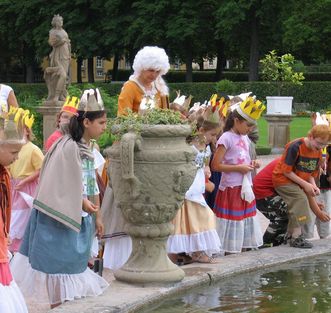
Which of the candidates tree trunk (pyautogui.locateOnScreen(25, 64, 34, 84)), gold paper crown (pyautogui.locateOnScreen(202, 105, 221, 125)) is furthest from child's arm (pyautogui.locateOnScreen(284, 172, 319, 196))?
tree trunk (pyautogui.locateOnScreen(25, 64, 34, 84))

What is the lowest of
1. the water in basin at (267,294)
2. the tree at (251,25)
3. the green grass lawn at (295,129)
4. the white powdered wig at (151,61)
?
the green grass lawn at (295,129)

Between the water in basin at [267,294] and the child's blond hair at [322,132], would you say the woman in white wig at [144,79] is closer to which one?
the child's blond hair at [322,132]

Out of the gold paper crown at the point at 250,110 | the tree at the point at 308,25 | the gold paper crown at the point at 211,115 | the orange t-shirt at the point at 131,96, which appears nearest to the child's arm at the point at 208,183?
the gold paper crown at the point at 211,115

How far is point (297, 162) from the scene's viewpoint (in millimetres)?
7945

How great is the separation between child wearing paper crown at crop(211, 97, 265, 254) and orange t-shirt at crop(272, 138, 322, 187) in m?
0.27

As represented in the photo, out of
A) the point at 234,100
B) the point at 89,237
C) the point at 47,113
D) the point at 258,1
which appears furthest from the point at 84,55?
the point at 89,237

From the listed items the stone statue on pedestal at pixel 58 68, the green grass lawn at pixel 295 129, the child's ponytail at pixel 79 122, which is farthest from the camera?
the green grass lawn at pixel 295 129

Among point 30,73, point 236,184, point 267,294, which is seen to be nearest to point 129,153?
point 267,294

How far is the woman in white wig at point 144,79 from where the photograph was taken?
698cm

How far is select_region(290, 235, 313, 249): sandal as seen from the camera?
7898mm

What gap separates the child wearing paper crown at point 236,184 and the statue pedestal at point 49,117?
10913 millimetres

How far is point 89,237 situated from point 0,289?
117cm

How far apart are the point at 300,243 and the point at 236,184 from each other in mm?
796

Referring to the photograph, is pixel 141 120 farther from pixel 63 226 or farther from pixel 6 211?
pixel 6 211
